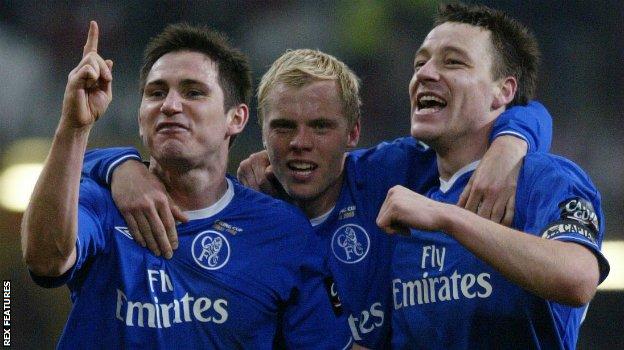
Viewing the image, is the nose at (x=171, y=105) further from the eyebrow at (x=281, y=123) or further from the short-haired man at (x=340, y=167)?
the eyebrow at (x=281, y=123)

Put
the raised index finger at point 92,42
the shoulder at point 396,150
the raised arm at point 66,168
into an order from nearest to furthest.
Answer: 1. the raised arm at point 66,168
2. the raised index finger at point 92,42
3. the shoulder at point 396,150

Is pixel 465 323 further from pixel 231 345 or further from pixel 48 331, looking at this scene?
pixel 48 331

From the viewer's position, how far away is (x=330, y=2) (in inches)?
265

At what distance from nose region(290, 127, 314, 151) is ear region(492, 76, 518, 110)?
0.59 meters

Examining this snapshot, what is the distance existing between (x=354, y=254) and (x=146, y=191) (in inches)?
27.7

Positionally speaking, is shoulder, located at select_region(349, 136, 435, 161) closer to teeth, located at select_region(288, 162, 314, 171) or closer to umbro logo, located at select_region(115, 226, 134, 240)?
teeth, located at select_region(288, 162, 314, 171)

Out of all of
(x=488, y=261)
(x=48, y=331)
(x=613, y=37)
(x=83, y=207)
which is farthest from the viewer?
(x=613, y=37)

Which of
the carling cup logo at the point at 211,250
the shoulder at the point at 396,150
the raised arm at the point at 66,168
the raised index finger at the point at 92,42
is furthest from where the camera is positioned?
the shoulder at the point at 396,150

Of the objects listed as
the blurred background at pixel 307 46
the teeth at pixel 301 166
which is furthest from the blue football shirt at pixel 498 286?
the blurred background at pixel 307 46

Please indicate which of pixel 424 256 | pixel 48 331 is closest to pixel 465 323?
pixel 424 256

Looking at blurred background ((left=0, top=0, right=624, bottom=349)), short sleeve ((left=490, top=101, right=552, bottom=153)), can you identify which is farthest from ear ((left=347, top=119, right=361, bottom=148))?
blurred background ((left=0, top=0, right=624, bottom=349))

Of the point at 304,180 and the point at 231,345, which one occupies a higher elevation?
the point at 304,180

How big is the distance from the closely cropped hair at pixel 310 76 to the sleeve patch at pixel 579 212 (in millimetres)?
986

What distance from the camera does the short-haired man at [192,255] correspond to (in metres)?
2.45
